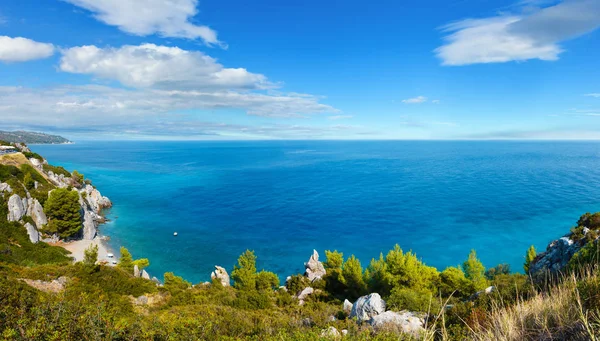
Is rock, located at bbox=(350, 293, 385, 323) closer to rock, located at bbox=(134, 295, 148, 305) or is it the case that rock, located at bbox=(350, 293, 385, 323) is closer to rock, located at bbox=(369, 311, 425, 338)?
rock, located at bbox=(369, 311, 425, 338)

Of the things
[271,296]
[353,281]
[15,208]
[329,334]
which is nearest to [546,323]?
[329,334]

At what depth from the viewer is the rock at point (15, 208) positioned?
3738 centimetres

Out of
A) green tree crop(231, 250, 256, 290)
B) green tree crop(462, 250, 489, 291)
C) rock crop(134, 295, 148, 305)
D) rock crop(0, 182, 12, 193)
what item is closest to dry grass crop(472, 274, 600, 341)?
rock crop(134, 295, 148, 305)

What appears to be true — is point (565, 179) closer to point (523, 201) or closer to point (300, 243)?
point (523, 201)

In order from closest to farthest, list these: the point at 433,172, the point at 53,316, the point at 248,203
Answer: the point at 53,316 → the point at 248,203 → the point at 433,172

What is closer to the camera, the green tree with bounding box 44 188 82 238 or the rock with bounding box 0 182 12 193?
the rock with bounding box 0 182 12 193

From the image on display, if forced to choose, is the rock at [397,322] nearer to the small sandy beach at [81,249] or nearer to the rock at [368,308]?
the rock at [368,308]

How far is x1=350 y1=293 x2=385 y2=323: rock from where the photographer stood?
52.0 ft

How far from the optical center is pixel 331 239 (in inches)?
2052

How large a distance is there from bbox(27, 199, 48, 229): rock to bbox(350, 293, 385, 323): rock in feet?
156

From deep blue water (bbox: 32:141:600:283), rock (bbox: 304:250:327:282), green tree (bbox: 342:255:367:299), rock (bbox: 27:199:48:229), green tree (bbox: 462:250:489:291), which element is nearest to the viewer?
green tree (bbox: 462:250:489:291)

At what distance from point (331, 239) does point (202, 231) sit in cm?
2509

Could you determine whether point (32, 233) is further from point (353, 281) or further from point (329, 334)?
point (329, 334)

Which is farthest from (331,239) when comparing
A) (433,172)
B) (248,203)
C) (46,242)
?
(433,172)
